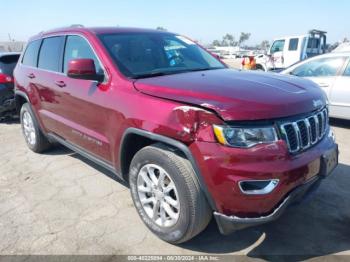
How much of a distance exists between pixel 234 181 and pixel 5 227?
2.28 m

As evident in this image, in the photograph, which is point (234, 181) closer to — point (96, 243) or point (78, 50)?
point (96, 243)

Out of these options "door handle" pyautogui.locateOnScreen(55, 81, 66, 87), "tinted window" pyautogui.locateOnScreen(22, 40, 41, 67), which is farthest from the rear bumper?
"tinted window" pyautogui.locateOnScreen(22, 40, 41, 67)

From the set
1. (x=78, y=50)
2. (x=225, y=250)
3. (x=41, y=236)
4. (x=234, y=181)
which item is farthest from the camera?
(x=78, y=50)

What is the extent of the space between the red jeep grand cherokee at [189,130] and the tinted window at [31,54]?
1244mm

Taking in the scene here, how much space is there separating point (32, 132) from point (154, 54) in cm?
270

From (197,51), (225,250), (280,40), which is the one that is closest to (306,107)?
(225,250)

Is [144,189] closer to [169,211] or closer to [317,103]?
[169,211]

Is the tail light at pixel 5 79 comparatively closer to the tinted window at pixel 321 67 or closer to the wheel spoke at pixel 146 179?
the wheel spoke at pixel 146 179

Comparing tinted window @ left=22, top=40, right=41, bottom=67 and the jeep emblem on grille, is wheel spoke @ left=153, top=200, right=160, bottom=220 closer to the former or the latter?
the jeep emblem on grille

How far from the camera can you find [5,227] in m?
3.30

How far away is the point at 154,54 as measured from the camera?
12.2 feet

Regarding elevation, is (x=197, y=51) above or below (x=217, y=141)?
above

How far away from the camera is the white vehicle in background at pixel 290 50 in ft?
56.3

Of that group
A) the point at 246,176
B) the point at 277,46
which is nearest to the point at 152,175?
the point at 246,176
